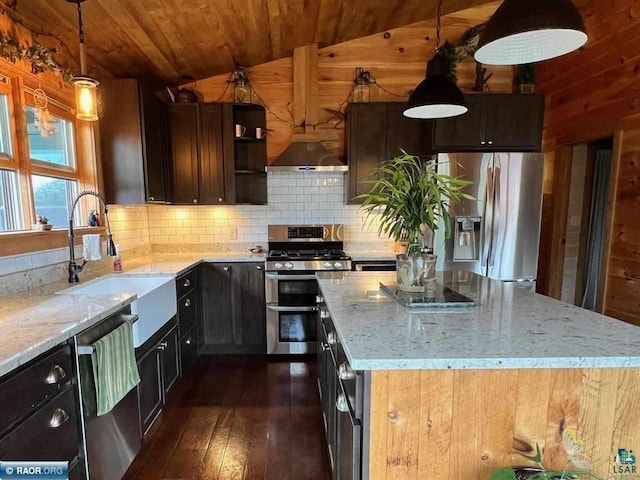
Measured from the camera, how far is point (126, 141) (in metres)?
2.89

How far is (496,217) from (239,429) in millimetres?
2723

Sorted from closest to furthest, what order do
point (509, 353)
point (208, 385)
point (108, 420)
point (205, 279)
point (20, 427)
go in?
1. point (509, 353)
2. point (20, 427)
3. point (108, 420)
4. point (208, 385)
5. point (205, 279)

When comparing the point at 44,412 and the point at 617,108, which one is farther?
the point at 617,108

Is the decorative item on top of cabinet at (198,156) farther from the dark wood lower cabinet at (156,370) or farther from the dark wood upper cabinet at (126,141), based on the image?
the dark wood lower cabinet at (156,370)

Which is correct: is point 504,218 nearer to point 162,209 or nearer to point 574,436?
point 574,436

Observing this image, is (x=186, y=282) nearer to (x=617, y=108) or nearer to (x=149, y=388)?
(x=149, y=388)

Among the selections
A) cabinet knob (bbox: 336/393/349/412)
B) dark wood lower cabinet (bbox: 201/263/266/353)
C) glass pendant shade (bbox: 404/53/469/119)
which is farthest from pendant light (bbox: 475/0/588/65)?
dark wood lower cabinet (bbox: 201/263/266/353)

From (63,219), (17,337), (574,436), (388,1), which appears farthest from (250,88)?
(574,436)

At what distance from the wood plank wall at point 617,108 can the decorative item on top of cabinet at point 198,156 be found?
3.44 m

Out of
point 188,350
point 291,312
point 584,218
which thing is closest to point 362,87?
point 291,312

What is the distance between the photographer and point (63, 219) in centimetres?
259

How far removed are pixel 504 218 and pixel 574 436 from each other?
94.7 inches

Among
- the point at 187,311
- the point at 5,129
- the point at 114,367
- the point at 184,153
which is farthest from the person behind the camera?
the point at 184,153

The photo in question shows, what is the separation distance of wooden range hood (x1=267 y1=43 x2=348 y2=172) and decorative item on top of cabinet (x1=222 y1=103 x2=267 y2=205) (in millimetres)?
337
